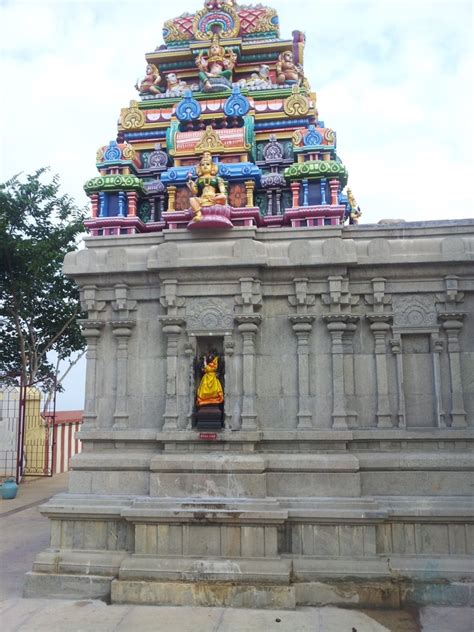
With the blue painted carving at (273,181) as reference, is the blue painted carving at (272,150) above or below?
above

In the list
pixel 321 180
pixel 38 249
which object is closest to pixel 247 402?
pixel 321 180

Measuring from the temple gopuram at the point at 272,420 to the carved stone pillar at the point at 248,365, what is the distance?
0.04m

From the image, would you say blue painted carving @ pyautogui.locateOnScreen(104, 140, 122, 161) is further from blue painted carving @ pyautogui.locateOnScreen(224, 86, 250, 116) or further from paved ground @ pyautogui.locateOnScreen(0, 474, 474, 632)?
paved ground @ pyautogui.locateOnScreen(0, 474, 474, 632)

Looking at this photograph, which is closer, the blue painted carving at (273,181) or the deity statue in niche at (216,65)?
the blue painted carving at (273,181)

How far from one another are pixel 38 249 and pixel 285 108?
38.0 feet

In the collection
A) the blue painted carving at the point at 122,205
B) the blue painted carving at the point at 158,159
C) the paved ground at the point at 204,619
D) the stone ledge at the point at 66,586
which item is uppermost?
the blue painted carving at the point at 158,159

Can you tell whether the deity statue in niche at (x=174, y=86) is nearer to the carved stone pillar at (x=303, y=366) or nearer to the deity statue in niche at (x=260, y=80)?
the deity statue in niche at (x=260, y=80)

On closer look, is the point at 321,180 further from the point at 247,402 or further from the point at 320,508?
the point at 320,508

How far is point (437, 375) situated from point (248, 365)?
133 inches

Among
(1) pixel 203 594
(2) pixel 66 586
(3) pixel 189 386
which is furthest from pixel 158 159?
(1) pixel 203 594

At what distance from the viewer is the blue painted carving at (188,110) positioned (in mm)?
15578

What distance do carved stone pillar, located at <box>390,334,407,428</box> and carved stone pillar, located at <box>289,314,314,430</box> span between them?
154cm

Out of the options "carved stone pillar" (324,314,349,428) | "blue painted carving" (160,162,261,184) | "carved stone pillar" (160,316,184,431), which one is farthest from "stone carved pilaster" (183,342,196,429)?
"blue painted carving" (160,162,261,184)

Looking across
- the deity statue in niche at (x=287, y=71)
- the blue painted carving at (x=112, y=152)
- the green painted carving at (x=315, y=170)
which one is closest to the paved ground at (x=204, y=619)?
the green painted carving at (x=315, y=170)
